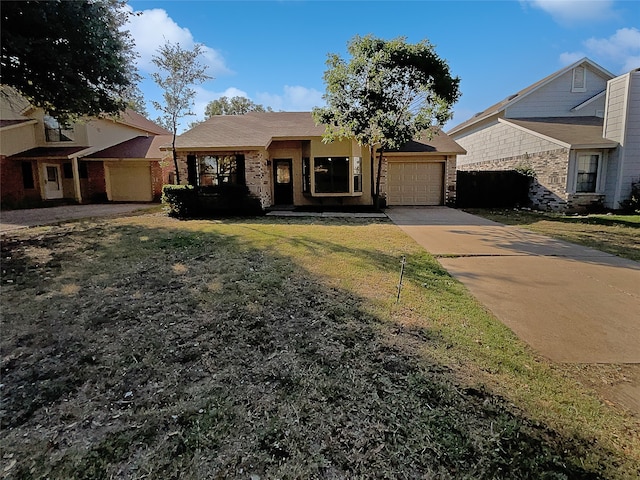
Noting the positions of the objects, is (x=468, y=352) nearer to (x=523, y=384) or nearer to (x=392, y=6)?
(x=523, y=384)

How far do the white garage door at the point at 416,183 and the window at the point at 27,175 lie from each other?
741 inches

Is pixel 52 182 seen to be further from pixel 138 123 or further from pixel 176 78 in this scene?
pixel 176 78

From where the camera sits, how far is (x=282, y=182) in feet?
53.2

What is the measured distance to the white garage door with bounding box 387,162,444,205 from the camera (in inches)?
636

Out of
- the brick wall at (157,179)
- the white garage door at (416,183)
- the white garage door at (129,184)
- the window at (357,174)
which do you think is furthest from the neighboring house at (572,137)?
the white garage door at (129,184)

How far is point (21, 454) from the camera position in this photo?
211 centimetres

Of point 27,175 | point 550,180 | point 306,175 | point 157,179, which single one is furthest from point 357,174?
point 27,175

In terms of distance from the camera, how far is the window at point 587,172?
Result: 13820 millimetres

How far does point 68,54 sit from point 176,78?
586 cm

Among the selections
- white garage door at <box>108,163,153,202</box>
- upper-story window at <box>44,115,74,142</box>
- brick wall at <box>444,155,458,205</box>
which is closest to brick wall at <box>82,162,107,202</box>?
white garage door at <box>108,163,153,202</box>

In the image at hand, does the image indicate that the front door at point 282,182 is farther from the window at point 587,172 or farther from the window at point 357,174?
the window at point 587,172

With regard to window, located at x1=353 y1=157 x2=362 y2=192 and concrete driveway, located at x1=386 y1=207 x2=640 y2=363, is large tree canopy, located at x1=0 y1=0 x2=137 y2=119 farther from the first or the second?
concrete driveway, located at x1=386 y1=207 x2=640 y2=363

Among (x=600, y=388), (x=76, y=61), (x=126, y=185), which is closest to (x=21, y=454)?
(x=600, y=388)

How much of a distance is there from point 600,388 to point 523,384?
58cm
